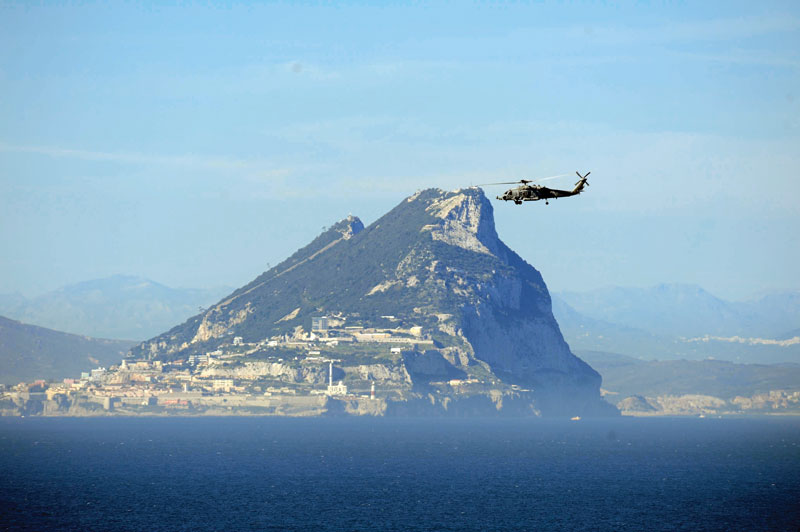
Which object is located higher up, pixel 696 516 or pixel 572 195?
pixel 572 195

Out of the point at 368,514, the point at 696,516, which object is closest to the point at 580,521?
the point at 696,516

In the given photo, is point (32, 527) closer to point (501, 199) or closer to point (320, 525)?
point (320, 525)

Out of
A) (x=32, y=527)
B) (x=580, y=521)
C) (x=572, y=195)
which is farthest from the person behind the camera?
(x=580, y=521)

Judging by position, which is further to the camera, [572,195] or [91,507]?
[91,507]

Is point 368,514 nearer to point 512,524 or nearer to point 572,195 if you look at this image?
point 512,524

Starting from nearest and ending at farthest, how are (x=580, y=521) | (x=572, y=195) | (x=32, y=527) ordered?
(x=572, y=195)
(x=32, y=527)
(x=580, y=521)

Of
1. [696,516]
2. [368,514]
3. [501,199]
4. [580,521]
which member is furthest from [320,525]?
[501,199]

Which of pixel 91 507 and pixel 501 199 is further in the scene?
pixel 91 507

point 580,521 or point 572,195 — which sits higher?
point 572,195
